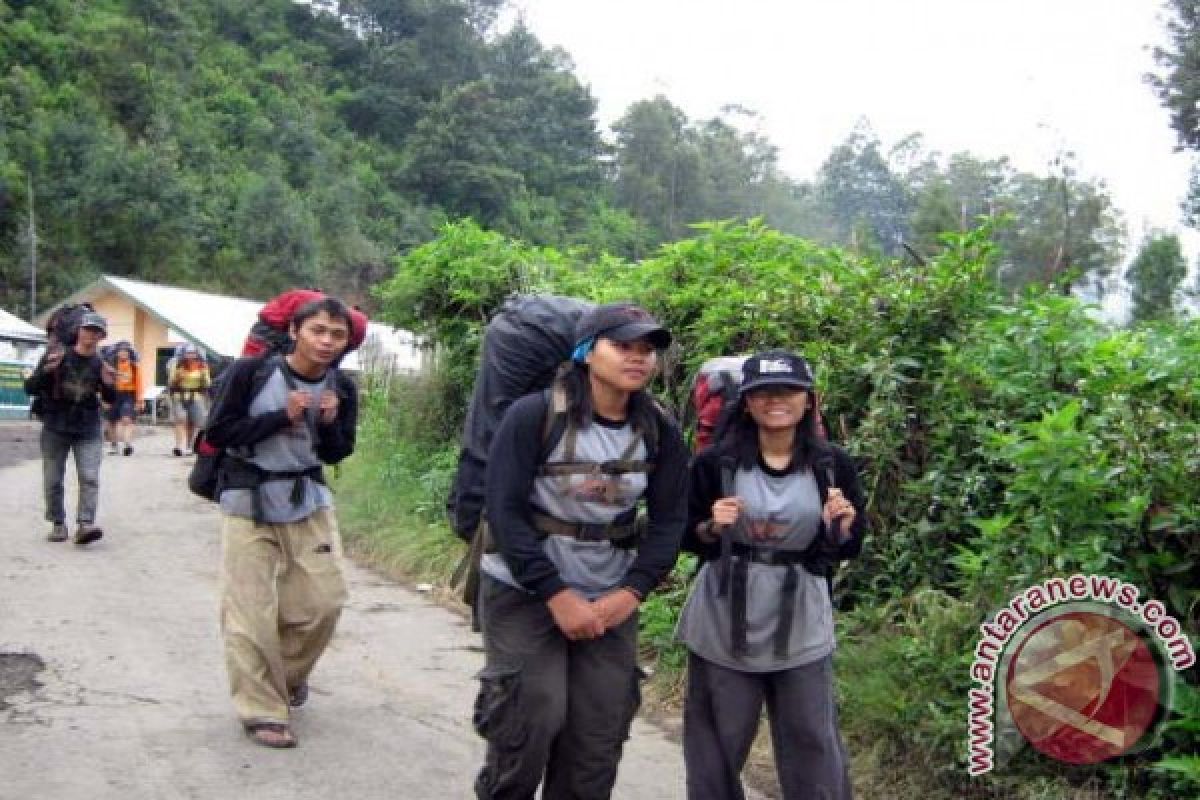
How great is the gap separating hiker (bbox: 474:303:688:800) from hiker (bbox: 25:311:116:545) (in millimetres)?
6655

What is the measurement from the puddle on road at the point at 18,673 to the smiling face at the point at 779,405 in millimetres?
3683

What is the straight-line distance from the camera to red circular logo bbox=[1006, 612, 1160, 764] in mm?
3701

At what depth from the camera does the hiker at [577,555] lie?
3469mm

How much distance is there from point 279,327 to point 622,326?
7.31ft

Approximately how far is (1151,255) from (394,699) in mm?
24298

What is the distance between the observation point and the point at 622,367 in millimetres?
3498

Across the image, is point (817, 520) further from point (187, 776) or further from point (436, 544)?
point (436, 544)

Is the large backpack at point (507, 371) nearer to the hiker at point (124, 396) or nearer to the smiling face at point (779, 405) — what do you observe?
the smiling face at point (779, 405)

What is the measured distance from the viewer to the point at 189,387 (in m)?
16.2

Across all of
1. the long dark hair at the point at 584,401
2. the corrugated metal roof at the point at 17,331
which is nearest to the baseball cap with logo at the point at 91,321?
the long dark hair at the point at 584,401

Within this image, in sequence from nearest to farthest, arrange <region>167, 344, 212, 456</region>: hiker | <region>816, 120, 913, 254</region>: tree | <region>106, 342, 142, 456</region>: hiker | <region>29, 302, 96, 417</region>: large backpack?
<region>29, 302, 96, 417</region>: large backpack, <region>106, 342, 142, 456</region>: hiker, <region>167, 344, 212, 456</region>: hiker, <region>816, 120, 913, 254</region>: tree

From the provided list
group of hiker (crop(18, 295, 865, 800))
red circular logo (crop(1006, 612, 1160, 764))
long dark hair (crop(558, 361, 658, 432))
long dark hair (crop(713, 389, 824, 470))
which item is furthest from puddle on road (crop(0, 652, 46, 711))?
red circular logo (crop(1006, 612, 1160, 764))

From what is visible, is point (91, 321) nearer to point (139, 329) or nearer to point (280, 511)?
point (280, 511)

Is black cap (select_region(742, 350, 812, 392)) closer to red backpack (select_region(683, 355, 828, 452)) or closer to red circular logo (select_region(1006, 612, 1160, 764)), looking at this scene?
red backpack (select_region(683, 355, 828, 452))
